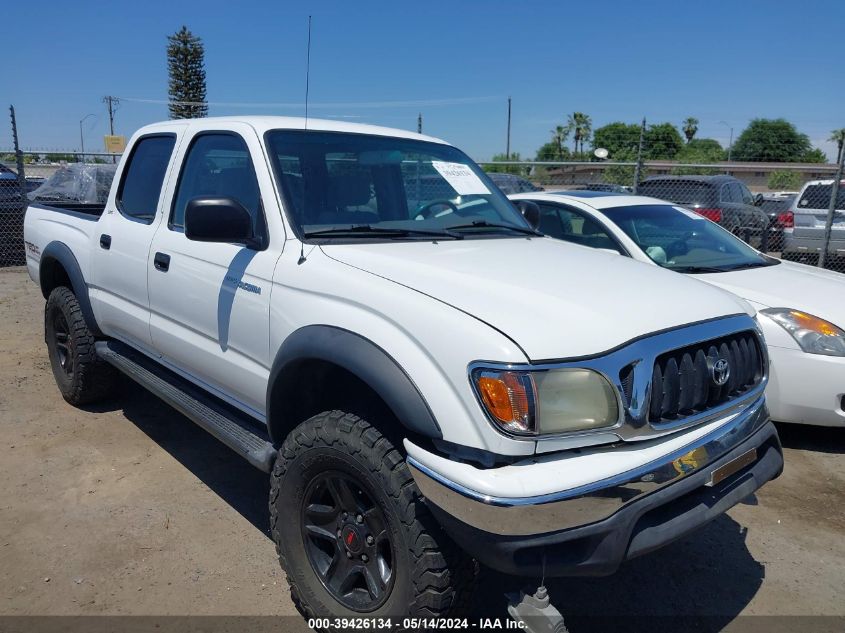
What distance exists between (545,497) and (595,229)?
4153mm

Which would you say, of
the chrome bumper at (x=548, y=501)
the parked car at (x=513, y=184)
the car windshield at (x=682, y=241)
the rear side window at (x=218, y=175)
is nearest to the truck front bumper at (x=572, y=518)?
the chrome bumper at (x=548, y=501)

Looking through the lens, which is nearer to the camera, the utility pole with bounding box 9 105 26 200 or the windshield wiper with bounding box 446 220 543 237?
the windshield wiper with bounding box 446 220 543 237

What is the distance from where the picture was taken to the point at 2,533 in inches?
134

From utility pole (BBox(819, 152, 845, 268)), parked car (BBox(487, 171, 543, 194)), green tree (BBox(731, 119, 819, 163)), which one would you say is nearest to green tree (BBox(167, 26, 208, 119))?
parked car (BBox(487, 171, 543, 194))

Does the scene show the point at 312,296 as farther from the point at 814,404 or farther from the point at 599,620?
the point at 814,404

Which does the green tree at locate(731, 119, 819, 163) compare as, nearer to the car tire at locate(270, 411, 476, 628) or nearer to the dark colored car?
the dark colored car

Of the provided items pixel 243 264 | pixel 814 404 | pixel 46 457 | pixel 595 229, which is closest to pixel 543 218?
pixel 595 229

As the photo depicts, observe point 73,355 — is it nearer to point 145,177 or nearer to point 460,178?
point 145,177

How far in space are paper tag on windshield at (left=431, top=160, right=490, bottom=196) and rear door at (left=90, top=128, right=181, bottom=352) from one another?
1.48 metres

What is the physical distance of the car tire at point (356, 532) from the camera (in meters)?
2.20

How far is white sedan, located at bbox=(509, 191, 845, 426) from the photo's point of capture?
14.3 feet

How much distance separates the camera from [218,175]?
11.5ft

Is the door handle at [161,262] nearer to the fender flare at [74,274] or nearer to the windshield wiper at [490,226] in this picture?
the fender flare at [74,274]

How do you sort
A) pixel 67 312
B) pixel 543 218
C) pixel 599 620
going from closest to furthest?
1. pixel 599 620
2. pixel 67 312
3. pixel 543 218
